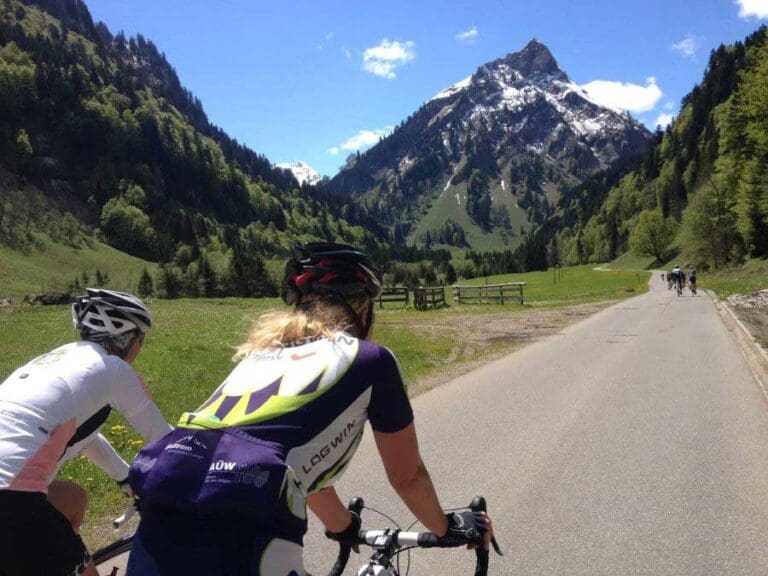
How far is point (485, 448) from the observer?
718 centimetres

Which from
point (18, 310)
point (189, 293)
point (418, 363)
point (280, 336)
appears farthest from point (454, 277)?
point (280, 336)

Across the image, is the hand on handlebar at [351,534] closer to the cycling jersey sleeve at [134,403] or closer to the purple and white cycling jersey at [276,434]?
the purple and white cycling jersey at [276,434]

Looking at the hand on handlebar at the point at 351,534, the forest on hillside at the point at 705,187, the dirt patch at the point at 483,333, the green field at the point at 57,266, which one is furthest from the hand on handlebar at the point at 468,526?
the green field at the point at 57,266

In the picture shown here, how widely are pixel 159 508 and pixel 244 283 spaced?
11593 centimetres

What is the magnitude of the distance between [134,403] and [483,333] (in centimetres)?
2096

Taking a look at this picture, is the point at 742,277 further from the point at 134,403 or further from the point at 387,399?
the point at 134,403

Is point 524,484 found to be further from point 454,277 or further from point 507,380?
point 454,277

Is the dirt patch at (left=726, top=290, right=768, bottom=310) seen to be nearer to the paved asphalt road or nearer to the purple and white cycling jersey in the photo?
the paved asphalt road

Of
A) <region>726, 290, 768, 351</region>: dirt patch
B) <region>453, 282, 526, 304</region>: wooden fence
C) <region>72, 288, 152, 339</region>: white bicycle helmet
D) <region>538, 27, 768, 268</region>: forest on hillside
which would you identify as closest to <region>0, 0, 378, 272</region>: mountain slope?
<region>538, 27, 768, 268</region>: forest on hillside

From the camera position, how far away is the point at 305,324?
233 centimetres

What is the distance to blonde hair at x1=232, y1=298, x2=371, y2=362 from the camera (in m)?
2.32

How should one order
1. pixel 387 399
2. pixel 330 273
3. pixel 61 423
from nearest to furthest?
pixel 387 399
pixel 330 273
pixel 61 423

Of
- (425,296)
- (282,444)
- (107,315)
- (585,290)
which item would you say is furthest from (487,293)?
(282,444)

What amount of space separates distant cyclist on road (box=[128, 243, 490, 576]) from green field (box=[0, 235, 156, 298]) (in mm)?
103235
